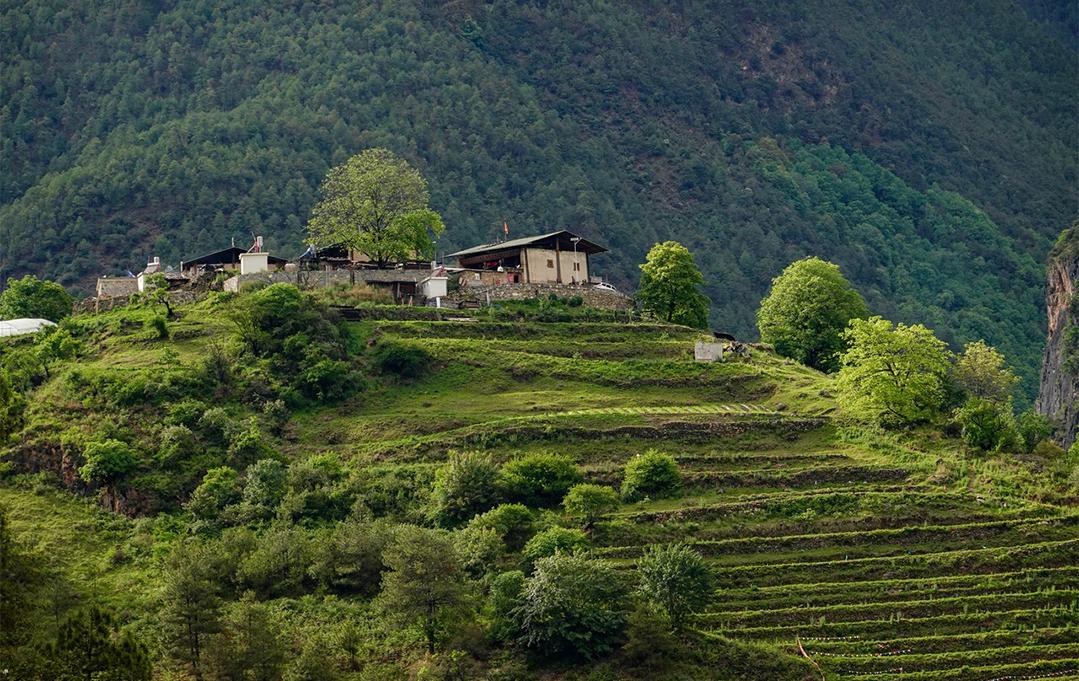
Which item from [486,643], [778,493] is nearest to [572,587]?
[486,643]

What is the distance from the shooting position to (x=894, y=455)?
75.9 m

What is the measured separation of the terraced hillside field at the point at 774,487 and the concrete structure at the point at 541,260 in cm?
1127

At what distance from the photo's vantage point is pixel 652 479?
71.9 m

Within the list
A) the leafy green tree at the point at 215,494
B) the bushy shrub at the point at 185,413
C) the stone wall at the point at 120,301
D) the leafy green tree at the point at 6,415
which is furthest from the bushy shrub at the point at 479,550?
the stone wall at the point at 120,301

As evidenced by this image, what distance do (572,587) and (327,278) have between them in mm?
42863

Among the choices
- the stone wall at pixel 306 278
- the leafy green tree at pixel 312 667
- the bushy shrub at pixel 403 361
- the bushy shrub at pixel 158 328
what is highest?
the stone wall at pixel 306 278

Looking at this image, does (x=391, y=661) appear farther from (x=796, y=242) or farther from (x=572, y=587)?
(x=796, y=242)

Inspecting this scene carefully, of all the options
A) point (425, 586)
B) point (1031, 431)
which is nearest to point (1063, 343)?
point (1031, 431)

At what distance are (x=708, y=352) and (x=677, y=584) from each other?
31330 mm

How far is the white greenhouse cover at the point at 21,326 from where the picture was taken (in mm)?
92438

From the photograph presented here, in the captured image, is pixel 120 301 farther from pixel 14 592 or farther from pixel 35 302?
pixel 14 592

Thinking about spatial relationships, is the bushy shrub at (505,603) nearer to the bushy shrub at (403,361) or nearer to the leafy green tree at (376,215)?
the bushy shrub at (403,361)

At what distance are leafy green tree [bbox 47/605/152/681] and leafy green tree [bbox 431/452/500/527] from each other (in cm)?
1951

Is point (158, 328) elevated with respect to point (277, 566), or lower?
elevated
